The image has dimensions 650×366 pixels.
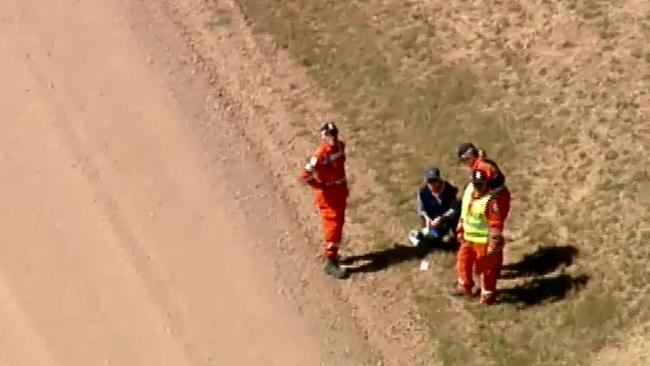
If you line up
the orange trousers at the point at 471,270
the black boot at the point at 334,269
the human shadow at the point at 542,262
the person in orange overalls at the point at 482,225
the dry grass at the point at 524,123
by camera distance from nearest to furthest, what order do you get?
1. the person in orange overalls at the point at 482,225
2. the orange trousers at the point at 471,270
3. the dry grass at the point at 524,123
4. the human shadow at the point at 542,262
5. the black boot at the point at 334,269

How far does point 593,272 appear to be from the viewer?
16.2m

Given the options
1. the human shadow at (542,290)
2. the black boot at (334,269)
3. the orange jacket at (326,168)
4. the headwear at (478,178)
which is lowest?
the human shadow at (542,290)

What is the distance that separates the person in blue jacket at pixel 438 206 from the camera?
1625 cm

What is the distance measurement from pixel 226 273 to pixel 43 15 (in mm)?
6057

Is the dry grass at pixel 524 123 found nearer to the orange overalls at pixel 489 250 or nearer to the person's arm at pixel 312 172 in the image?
the orange overalls at pixel 489 250

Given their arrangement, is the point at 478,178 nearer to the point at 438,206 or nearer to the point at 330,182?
the point at 438,206

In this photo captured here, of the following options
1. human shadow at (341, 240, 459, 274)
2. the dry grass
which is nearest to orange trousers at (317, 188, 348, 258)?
human shadow at (341, 240, 459, 274)

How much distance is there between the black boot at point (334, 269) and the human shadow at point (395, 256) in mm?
129

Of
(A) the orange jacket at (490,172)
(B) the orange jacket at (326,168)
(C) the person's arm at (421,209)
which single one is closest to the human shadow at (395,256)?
(C) the person's arm at (421,209)

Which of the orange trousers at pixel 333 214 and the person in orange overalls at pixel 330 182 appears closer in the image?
the person in orange overalls at pixel 330 182

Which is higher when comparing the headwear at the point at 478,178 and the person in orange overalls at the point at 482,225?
the headwear at the point at 478,178

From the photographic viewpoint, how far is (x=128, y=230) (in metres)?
17.6

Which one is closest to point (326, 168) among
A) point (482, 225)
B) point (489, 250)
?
point (482, 225)

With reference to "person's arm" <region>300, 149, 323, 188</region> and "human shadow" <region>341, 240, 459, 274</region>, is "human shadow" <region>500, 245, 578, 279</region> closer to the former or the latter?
"human shadow" <region>341, 240, 459, 274</region>
